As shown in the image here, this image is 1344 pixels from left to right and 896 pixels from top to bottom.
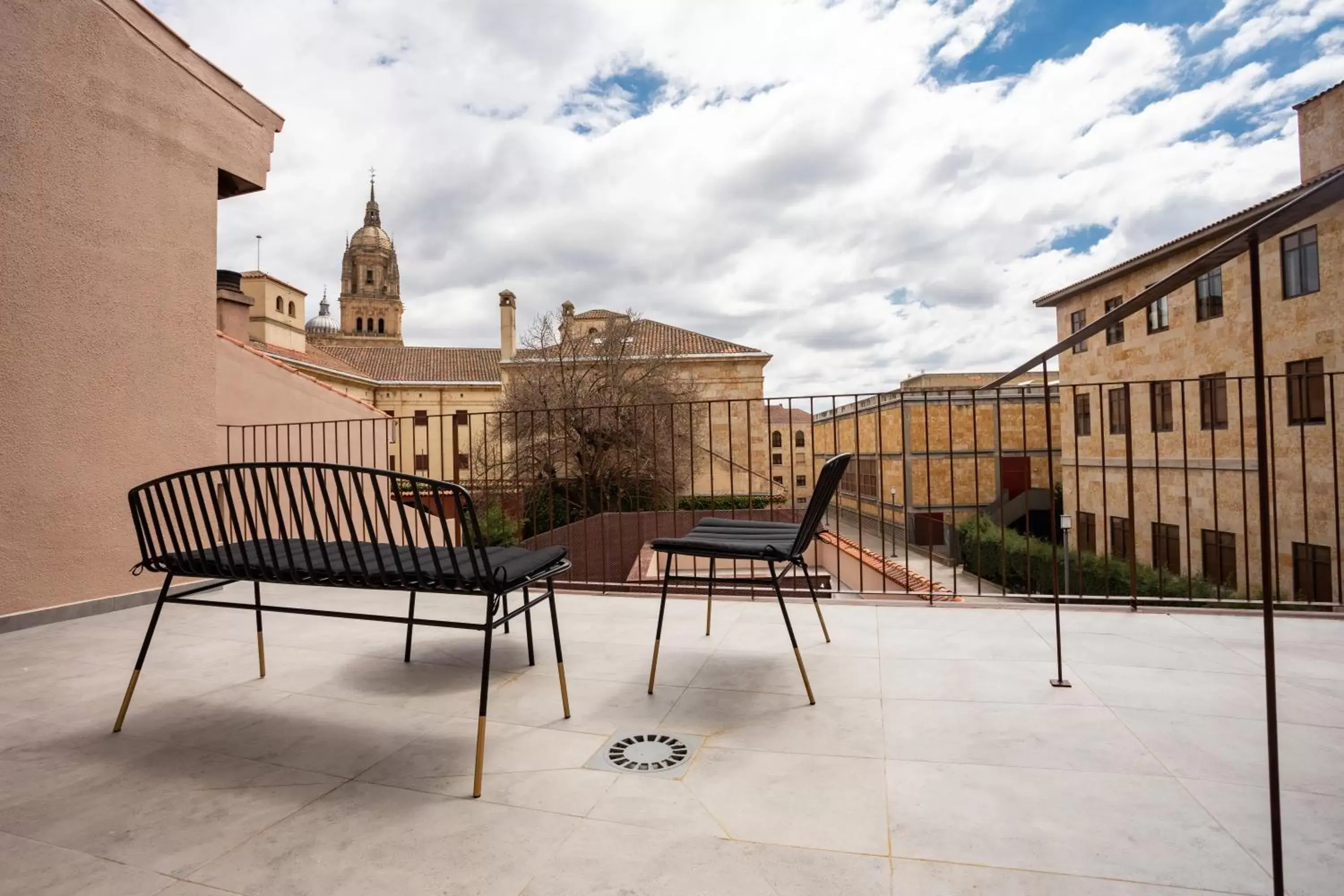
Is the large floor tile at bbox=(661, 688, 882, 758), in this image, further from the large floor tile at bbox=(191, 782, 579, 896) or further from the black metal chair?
the large floor tile at bbox=(191, 782, 579, 896)

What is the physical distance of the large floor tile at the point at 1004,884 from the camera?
1.07m

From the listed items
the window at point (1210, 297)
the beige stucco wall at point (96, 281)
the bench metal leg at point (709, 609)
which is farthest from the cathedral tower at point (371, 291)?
the bench metal leg at point (709, 609)

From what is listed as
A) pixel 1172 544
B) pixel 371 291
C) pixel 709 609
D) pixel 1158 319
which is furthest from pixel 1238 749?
pixel 371 291

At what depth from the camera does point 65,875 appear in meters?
1.16

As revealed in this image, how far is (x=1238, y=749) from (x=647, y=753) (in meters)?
1.47

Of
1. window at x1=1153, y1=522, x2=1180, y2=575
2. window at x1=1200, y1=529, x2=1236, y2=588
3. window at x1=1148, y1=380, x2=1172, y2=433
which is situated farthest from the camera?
window at x1=1148, y1=380, x2=1172, y2=433

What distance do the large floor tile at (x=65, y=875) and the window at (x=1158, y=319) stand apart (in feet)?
61.0

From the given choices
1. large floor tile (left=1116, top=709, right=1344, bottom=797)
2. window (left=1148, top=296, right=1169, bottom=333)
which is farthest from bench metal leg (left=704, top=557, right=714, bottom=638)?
window (left=1148, top=296, right=1169, bottom=333)

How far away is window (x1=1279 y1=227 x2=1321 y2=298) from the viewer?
11.4 meters

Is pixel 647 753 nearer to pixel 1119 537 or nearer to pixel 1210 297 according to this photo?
pixel 1210 297

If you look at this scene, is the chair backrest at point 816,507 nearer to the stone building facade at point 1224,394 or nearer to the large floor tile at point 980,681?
the large floor tile at point 980,681

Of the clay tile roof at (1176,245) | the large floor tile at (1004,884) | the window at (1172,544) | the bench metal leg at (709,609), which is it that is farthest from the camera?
the window at (1172,544)

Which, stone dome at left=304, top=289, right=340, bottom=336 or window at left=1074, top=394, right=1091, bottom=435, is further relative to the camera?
stone dome at left=304, top=289, right=340, bottom=336

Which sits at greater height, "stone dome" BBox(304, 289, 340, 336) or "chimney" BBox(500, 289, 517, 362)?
"stone dome" BBox(304, 289, 340, 336)
